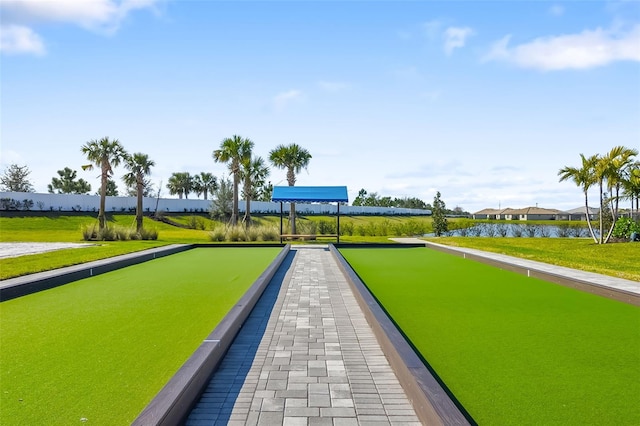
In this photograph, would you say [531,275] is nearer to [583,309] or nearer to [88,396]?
[583,309]

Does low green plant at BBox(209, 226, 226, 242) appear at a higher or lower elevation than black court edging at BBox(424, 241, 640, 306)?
higher

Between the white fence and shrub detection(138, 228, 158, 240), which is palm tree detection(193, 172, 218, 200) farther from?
shrub detection(138, 228, 158, 240)

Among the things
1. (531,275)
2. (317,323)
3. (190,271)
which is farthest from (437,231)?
(317,323)

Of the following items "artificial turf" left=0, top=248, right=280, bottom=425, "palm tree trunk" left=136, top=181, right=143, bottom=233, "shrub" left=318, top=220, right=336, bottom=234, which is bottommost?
"artificial turf" left=0, top=248, right=280, bottom=425

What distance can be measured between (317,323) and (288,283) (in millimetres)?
3128

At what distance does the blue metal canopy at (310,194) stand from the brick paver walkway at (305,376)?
1265 cm

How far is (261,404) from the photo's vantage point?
326cm

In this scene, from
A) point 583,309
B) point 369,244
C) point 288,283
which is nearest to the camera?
point 583,309

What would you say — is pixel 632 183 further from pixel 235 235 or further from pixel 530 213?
pixel 530 213

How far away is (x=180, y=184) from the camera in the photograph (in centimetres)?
7494

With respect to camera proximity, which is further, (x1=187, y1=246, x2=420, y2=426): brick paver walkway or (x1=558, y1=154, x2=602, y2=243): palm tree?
(x1=558, y1=154, x2=602, y2=243): palm tree

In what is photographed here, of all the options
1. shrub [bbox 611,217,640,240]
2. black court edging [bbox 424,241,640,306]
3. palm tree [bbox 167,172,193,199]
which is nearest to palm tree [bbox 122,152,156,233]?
black court edging [bbox 424,241,640,306]

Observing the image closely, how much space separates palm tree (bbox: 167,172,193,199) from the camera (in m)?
74.6

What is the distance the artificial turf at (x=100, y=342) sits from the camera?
330cm
